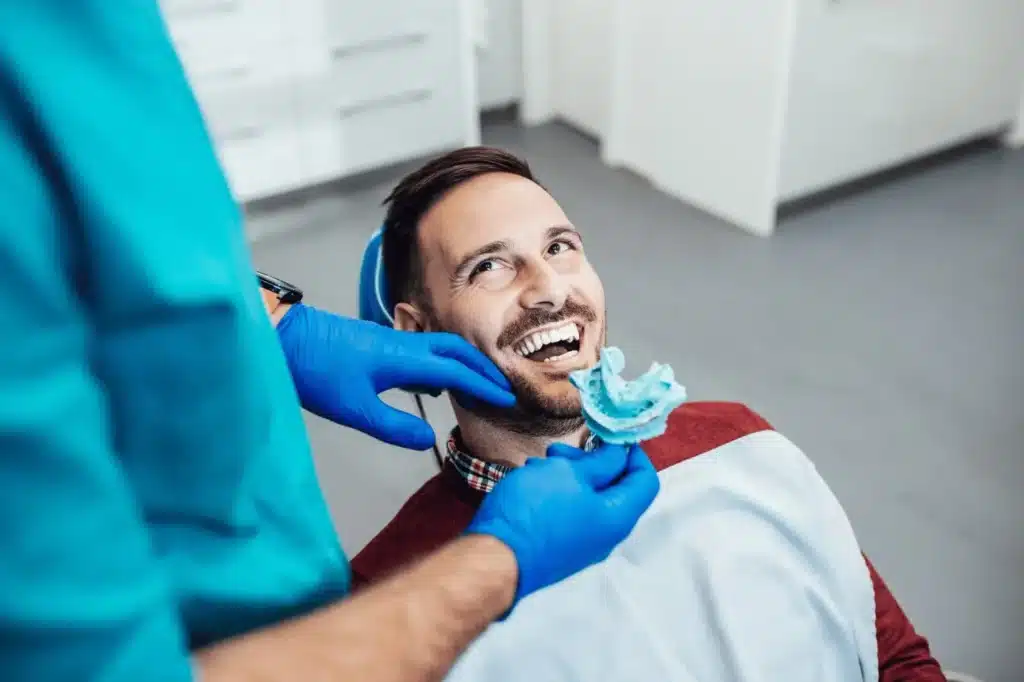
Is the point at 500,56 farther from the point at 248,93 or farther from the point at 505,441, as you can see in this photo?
the point at 505,441

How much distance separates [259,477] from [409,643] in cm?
15

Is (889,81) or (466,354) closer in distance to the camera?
(466,354)

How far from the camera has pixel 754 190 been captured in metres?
2.98

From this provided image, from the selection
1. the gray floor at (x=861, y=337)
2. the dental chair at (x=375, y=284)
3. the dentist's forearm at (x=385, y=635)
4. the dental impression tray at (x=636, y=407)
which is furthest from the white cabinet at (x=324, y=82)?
the dentist's forearm at (x=385, y=635)

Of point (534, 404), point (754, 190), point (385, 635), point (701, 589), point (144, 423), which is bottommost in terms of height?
point (754, 190)

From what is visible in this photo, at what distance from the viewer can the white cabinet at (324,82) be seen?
9.81ft

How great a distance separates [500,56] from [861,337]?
1979 mm

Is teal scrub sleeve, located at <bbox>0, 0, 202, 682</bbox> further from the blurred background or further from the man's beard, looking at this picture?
the blurred background

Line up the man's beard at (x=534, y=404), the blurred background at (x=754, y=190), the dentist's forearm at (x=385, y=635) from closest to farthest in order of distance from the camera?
the dentist's forearm at (x=385, y=635), the man's beard at (x=534, y=404), the blurred background at (x=754, y=190)

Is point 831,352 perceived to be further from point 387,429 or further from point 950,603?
point 387,429

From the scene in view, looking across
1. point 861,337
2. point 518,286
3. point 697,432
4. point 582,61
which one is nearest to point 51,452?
point 518,286

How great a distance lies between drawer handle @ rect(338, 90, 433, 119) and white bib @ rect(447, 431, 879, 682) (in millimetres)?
2381

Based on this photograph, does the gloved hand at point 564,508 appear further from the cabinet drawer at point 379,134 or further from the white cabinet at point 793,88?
the cabinet drawer at point 379,134

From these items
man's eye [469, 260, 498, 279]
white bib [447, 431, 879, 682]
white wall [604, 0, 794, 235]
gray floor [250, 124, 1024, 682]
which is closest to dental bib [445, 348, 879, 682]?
white bib [447, 431, 879, 682]
